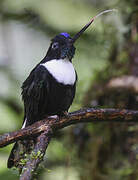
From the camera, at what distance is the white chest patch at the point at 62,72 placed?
3.08 meters

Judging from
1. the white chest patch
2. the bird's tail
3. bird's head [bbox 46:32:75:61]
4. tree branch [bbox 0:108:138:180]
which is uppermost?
bird's head [bbox 46:32:75:61]

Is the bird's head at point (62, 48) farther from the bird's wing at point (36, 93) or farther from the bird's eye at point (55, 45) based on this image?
the bird's wing at point (36, 93)

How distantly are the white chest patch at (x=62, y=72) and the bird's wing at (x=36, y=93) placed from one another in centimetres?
7

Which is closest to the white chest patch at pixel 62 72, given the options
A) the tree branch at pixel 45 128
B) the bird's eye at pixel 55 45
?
the bird's eye at pixel 55 45

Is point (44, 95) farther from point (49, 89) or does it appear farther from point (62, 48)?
point (62, 48)

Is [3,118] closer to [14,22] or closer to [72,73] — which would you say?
[14,22]

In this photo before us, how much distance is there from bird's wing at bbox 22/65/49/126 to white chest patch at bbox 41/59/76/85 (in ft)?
0.22

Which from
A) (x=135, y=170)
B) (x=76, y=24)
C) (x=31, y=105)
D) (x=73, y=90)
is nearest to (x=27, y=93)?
(x=31, y=105)

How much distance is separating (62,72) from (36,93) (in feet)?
0.92

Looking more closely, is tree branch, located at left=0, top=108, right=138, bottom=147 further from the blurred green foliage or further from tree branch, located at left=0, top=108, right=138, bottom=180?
the blurred green foliage

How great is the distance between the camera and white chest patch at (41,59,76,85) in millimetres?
3082

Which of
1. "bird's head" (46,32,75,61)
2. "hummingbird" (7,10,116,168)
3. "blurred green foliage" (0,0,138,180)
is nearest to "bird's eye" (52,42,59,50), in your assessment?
→ "bird's head" (46,32,75,61)

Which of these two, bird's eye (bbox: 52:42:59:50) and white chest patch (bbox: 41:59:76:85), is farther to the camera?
bird's eye (bbox: 52:42:59:50)

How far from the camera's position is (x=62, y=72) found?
307 centimetres
